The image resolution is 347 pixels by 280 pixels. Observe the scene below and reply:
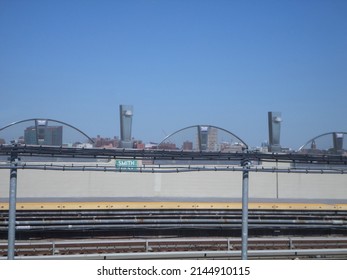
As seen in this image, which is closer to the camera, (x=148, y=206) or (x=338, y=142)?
(x=338, y=142)

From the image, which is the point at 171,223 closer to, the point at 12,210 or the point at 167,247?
the point at 167,247

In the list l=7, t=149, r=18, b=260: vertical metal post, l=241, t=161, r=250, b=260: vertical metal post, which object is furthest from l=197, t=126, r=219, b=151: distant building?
l=7, t=149, r=18, b=260: vertical metal post

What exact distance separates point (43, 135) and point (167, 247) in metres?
3.97

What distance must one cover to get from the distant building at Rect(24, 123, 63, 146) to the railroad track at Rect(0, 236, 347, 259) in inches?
95.9

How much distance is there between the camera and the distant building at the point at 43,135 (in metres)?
6.66

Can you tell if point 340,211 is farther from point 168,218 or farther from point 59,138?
point 59,138

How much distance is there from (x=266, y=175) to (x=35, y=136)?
367 inches

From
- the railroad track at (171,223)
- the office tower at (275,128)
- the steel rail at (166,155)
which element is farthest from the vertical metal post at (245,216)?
the railroad track at (171,223)

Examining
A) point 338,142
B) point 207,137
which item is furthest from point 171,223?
point 338,142

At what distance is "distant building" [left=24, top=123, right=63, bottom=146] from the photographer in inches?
262

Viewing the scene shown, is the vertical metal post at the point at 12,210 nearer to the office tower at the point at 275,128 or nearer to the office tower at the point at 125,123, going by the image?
the office tower at the point at 125,123

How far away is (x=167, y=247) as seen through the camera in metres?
9.11

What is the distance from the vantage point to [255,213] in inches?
443

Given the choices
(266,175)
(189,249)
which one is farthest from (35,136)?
(266,175)
